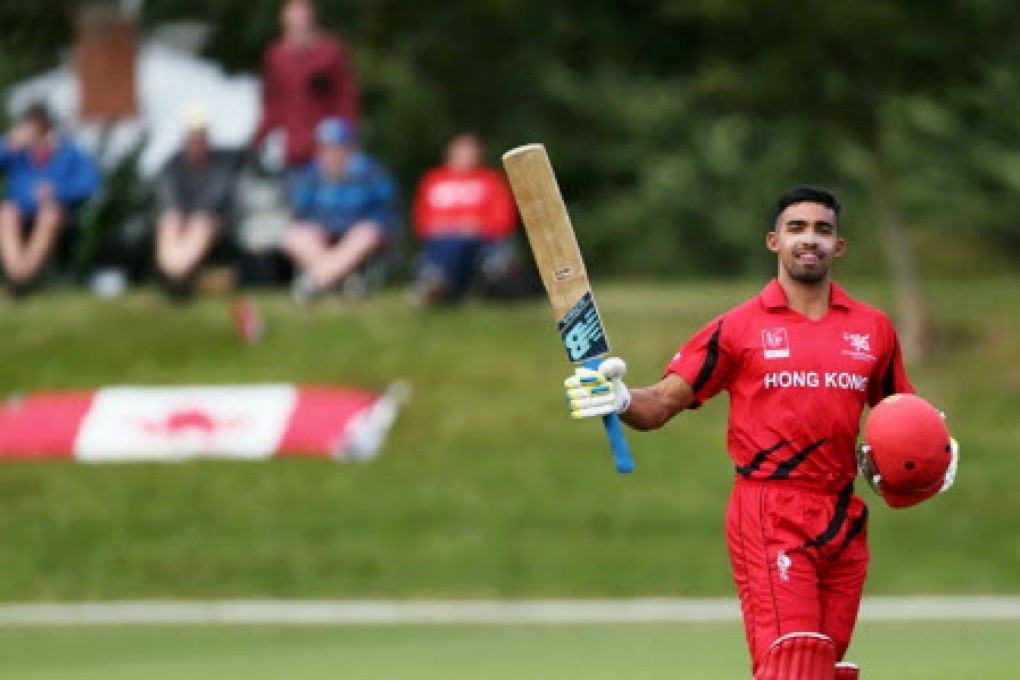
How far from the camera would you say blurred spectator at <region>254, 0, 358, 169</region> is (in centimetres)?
2345

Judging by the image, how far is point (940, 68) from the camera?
2284 centimetres

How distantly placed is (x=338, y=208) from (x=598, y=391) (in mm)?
14036

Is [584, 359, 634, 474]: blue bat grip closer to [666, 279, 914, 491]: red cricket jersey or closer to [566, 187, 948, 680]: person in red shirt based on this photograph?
[566, 187, 948, 680]: person in red shirt

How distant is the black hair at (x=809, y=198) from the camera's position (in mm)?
8984

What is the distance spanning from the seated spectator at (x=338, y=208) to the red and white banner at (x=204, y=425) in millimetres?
1302

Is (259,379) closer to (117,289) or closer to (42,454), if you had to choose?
(42,454)

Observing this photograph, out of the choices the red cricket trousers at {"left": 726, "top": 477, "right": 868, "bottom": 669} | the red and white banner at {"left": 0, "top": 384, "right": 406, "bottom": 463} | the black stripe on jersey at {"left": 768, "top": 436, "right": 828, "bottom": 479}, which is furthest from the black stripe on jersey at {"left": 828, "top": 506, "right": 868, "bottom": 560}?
the red and white banner at {"left": 0, "top": 384, "right": 406, "bottom": 463}

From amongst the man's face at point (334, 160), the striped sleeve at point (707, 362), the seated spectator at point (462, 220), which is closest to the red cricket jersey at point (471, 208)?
the seated spectator at point (462, 220)

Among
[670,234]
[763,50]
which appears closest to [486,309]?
[763,50]

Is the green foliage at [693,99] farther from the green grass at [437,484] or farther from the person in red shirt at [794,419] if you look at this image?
the person in red shirt at [794,419]

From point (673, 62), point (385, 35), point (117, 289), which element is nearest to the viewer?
point (117, 289)

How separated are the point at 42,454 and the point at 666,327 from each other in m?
5.49

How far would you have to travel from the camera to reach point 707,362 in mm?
9141

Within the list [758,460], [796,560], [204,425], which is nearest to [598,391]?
[758,460]
